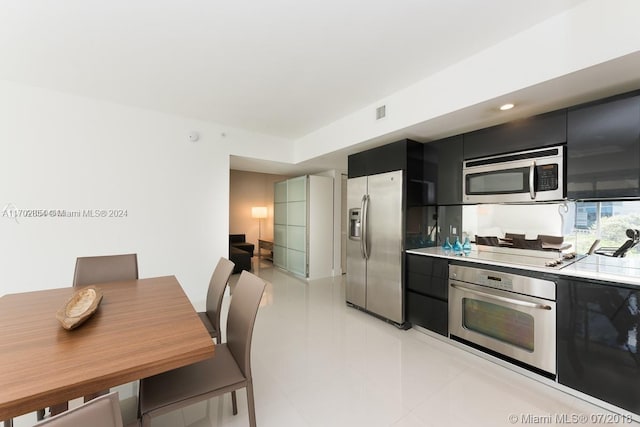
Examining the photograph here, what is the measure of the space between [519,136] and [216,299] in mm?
2991

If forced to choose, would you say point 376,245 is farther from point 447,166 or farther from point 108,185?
point 108,185

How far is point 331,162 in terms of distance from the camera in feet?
15.9

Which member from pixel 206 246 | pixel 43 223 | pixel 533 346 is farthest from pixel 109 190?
pixel 533 346

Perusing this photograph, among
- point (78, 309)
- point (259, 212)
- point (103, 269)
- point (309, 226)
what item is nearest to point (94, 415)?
point (78, 309)

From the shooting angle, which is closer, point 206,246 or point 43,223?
point 43,223

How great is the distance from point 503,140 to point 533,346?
5.89 feet

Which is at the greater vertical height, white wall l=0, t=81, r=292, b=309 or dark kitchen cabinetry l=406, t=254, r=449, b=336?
white wall l=0, t=81, r=292, b=309

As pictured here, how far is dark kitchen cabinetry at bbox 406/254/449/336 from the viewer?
2721 mm

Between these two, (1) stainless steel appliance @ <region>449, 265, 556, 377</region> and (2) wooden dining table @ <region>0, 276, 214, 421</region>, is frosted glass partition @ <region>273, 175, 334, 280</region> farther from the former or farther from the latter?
(2) wooden dining table @ <region>0, 276, 214, 421</region>

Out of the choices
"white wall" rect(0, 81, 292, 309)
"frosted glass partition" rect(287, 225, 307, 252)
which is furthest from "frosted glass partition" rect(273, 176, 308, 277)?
"white wall" rect(0, 81, 292, 309)

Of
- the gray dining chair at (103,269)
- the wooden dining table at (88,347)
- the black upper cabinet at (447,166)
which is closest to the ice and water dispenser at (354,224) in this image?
the black upper cabinet at (447,166)

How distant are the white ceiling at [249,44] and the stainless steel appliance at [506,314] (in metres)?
1.53

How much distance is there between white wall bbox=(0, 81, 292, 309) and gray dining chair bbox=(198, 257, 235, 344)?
1.86 metres

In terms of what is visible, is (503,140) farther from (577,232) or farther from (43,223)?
(43,223)
